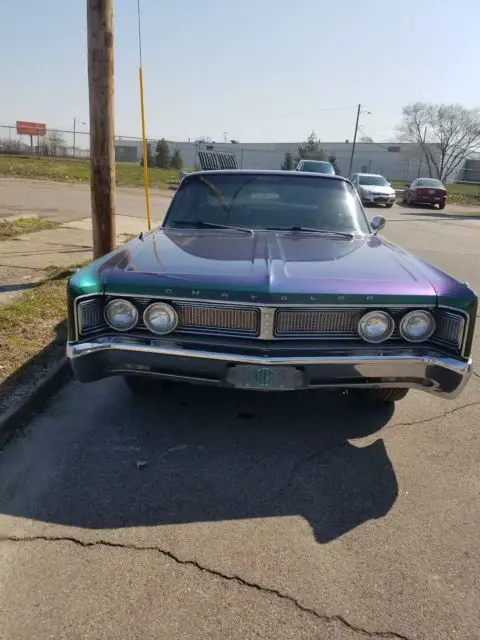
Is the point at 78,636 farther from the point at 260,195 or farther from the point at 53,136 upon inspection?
the point at 53,136

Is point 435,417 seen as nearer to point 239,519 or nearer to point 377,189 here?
point 239,519

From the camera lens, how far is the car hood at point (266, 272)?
2832 millimetres

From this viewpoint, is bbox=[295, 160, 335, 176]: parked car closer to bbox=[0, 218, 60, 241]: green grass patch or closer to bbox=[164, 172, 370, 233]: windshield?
bbox=[0, 218, 60, 241]: green grass patch

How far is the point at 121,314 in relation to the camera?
3.00 metres

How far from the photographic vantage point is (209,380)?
2.94m

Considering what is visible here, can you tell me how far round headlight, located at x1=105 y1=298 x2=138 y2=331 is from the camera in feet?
9.76

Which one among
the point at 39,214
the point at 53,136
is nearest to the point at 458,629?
the point at 39,214

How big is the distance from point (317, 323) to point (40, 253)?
6542 mm

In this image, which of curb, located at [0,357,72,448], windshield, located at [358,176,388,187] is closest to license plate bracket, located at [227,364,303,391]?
curb, located at [0,357,72,448]

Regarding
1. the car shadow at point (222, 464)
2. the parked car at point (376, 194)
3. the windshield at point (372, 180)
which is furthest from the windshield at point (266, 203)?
the windshield at point (372, 180)

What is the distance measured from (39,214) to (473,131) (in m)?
58.1

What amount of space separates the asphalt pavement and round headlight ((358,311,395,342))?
0.77m

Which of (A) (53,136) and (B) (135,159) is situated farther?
(B) (135,159)

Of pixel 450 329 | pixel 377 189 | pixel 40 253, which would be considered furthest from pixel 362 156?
pixel 450 329
